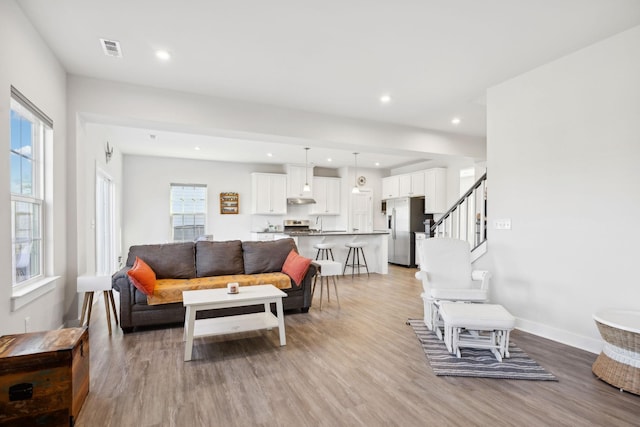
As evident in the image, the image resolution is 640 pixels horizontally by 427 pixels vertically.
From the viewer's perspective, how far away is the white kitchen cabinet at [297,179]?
888 cm

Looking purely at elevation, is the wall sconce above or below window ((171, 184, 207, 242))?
above

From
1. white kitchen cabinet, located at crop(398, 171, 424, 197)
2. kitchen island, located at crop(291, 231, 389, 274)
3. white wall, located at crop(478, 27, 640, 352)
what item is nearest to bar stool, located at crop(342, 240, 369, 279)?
kitchen island, located at crop(291, 231, 389, 274)

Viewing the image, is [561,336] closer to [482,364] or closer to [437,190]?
[482,364]

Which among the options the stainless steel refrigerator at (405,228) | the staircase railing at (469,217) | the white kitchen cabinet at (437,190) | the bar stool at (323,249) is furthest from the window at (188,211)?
the staircase railing at (469,217)

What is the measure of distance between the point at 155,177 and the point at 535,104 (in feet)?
25.2

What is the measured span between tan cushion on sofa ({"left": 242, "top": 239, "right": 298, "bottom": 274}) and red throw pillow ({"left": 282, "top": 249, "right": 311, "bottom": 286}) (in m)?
0.16

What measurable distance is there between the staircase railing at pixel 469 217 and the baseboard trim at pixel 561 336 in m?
1.15

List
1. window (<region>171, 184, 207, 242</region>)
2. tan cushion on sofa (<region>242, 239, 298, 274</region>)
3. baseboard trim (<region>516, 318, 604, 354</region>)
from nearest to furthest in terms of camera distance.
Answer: baseboard trim (<region>516, 318, 604, 354</region>), tan cushion on sofa (<region>242, 239, 298, 274</region>), window (<region>171, 184, 207, 242</region>)

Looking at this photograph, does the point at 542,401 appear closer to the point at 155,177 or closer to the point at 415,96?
the point at 415,96

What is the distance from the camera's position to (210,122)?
13.9ft

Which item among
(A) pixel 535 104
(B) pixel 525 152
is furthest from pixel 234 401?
(A) pixel 535 104

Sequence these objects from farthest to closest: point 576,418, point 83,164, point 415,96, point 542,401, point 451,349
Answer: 1. point 415,96
2. point 83,164
3. point 451,349
4. point 542,401
5. point 576,418

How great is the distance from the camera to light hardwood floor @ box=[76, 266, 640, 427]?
2.01 m

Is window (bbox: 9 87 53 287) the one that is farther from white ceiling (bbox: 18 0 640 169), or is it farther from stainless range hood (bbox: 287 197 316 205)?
stainless range hood (bbox: 287 197 316 205)
